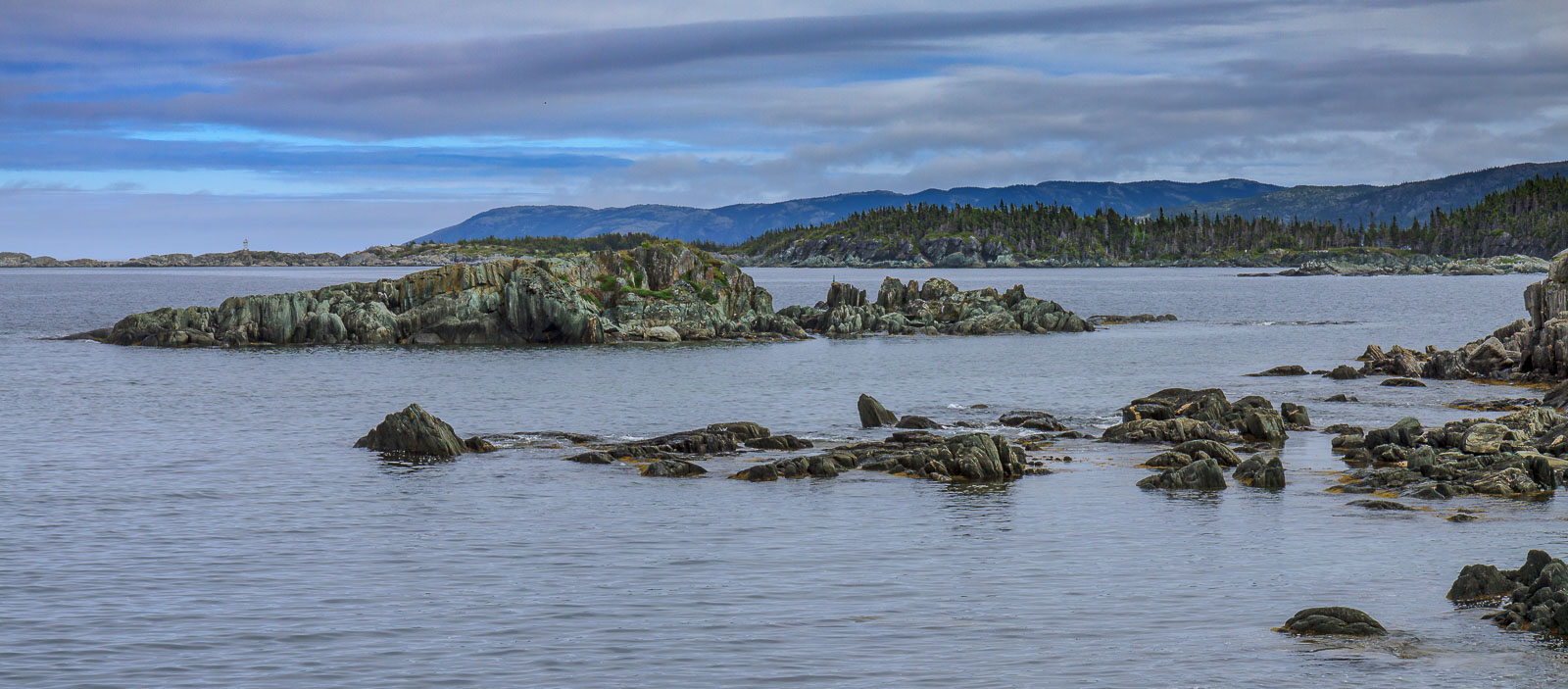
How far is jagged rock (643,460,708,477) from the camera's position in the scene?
41.8m

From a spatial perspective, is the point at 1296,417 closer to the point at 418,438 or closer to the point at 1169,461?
the point at 1169,461

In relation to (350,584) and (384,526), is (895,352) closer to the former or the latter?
(384,526)

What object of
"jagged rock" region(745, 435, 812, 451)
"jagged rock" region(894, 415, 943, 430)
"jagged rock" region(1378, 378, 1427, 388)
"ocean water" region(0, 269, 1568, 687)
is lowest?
"ocean water" region(0, 269, 1568, 687)

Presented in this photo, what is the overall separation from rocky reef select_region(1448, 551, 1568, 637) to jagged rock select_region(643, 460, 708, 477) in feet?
76.4

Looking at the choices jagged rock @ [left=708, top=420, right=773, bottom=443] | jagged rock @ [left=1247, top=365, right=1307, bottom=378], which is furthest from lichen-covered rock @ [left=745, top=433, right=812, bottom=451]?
jagged rock @ [left=1247, top=365, right=1307, bottom=378]

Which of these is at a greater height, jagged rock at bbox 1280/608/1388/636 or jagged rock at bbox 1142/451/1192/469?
jagged rock at bbox 1142/451/1192/469

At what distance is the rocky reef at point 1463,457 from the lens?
3669 cm

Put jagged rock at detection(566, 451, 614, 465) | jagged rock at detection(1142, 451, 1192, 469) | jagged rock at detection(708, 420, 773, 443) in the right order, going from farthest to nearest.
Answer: jagged rock at detection(708, 420, 773, 443) → jagged rock at detection(566, 451, 614, 465) → jagged rock at detection(1142, 451, 1192, 469)

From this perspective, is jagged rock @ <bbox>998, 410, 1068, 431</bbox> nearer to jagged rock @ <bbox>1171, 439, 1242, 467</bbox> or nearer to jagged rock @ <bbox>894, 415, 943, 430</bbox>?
jagged rock @ <bbox>894, 415, 943, 430</bbox>

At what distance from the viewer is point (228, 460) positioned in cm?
4544

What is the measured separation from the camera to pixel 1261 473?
38875mm

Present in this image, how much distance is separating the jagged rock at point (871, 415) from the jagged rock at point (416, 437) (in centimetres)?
1674

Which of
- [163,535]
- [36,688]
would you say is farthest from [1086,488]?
[36,688]

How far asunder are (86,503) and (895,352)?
222ft
